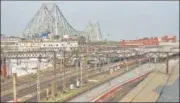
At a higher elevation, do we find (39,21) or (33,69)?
(39,21)

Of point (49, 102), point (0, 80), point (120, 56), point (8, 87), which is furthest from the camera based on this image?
point (120, 56)

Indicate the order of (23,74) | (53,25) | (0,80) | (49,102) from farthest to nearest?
1. (53,25)
2. (23,74)
3. (0,80)
4. (49,102)

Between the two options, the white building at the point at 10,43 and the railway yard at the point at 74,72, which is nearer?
the railway yard at the point at 74,72

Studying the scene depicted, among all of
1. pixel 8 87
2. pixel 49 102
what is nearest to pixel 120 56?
pixel 8 87

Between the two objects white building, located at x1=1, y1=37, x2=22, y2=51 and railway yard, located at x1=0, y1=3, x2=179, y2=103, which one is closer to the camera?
railway yard, located at x1=0, y1=3, x2=179, y2=103

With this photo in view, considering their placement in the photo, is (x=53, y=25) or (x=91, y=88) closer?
(x=91, y=88)

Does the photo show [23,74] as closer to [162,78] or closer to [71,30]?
[162,78]

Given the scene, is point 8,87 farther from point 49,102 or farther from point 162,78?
point 162,78

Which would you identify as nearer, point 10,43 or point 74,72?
point 74,72

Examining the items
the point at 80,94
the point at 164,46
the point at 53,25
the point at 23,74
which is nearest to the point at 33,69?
the point at 23,74
